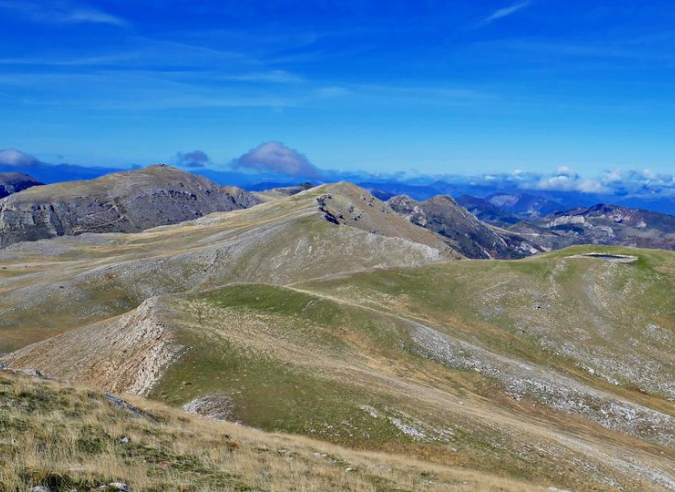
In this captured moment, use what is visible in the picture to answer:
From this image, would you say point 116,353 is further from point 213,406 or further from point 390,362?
point 390,362

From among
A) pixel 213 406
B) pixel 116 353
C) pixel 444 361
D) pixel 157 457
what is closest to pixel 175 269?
pixel 116 353

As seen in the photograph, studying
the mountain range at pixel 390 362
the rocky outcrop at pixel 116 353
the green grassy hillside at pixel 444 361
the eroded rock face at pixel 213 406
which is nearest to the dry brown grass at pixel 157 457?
the mountain range at pixel 390 362

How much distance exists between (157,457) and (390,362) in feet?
132

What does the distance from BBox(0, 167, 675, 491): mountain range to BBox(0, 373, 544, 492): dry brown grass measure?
0.54ft

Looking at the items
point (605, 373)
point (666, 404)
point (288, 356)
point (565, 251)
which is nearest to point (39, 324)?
point (288, 356)

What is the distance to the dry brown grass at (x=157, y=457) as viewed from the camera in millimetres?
13273

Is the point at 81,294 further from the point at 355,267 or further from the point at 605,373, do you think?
the point at 605,373

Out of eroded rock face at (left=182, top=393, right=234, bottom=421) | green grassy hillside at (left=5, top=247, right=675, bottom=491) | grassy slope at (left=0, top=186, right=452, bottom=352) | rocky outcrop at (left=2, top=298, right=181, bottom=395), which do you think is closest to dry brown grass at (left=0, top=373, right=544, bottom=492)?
eroded rock face at (left=182, top=393, right=234, bottom=421)

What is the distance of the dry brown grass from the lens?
13.3m

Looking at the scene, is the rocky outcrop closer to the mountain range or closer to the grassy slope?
the mountain range

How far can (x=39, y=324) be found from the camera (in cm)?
8750

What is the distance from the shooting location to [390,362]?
5447 centimetres

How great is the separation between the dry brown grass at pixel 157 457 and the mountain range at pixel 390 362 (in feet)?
0.54

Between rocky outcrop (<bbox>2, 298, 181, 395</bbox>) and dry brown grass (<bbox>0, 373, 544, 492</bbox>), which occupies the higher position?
dry brown grass (<bbox>0, 373, 544, 492</bbox>)
